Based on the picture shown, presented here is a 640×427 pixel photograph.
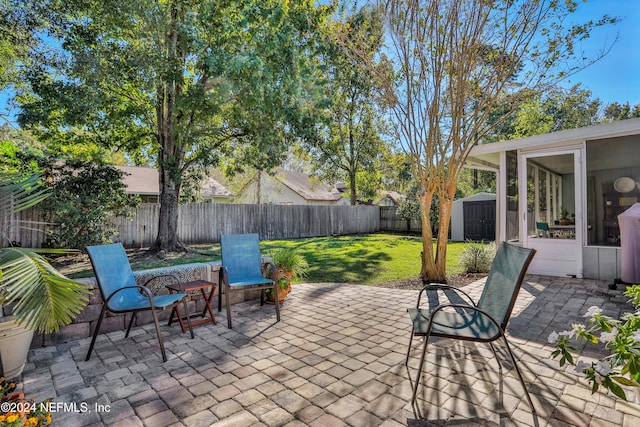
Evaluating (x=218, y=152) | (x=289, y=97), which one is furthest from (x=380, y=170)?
(x=289, y=97)

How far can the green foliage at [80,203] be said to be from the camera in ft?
24.2

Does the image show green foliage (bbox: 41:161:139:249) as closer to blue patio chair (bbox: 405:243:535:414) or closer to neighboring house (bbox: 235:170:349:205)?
blue patio chair (bbox: 405:243:535:414)

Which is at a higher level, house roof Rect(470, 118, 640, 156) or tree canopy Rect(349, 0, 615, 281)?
tree canopy Rect(349, 0, 615, 281)

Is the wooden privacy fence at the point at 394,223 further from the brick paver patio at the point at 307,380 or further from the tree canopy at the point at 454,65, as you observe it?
the brick paver patio at the point at 307,380

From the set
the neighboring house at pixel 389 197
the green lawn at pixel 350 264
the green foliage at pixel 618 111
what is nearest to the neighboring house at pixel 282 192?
the neighboring house at pixel 389 197

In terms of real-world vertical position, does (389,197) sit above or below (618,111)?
below

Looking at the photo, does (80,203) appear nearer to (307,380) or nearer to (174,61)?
(174,61)

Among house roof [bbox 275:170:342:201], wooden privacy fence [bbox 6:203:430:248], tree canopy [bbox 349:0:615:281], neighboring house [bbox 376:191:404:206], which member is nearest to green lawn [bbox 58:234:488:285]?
tree canopy [bbox 349:0:615:281]

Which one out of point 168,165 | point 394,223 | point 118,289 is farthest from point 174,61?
point 394,223

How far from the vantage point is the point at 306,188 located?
27.2m

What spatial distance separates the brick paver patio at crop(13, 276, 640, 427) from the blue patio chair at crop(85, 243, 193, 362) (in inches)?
12.2

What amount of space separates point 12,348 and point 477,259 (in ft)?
22.9

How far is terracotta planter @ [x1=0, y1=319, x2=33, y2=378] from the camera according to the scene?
2484mm

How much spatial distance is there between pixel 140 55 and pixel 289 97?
293 cm
